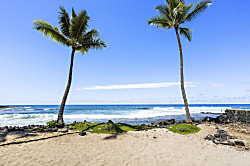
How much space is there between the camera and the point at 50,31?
11.6 m

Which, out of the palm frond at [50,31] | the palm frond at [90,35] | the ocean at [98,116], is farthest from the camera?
the ocean at [98,116]

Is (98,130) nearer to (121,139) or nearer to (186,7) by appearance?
(121,139)

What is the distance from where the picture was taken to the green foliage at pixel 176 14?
12.5m

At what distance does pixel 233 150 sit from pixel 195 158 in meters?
2.52

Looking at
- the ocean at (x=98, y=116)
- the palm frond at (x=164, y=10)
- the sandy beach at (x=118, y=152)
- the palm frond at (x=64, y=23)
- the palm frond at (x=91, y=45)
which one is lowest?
the ocean at (x=98, y=116)

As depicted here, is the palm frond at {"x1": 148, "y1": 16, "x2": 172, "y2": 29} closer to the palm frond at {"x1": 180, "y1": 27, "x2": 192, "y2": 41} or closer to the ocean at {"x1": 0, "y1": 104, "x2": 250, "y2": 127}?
the palm frond at {"x1": 180, "y1": 27, "x2": 192, "y2": 41}

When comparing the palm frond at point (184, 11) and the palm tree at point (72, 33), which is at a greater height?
the palm frond at point (184, 11)

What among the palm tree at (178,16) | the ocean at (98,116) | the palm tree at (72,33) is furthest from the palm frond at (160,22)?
the ocean at (98,116)

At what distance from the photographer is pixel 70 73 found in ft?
39.3

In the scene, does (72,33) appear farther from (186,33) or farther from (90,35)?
(186,33)

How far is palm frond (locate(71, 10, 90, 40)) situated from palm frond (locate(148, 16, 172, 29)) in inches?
253

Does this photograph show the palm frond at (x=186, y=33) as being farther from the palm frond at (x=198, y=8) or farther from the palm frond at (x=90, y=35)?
the palm frond at (x=90, y=35)

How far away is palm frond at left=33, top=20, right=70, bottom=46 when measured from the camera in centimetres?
1117

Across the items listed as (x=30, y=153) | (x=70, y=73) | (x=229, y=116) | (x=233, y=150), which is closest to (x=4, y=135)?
(x=30, y=153)
